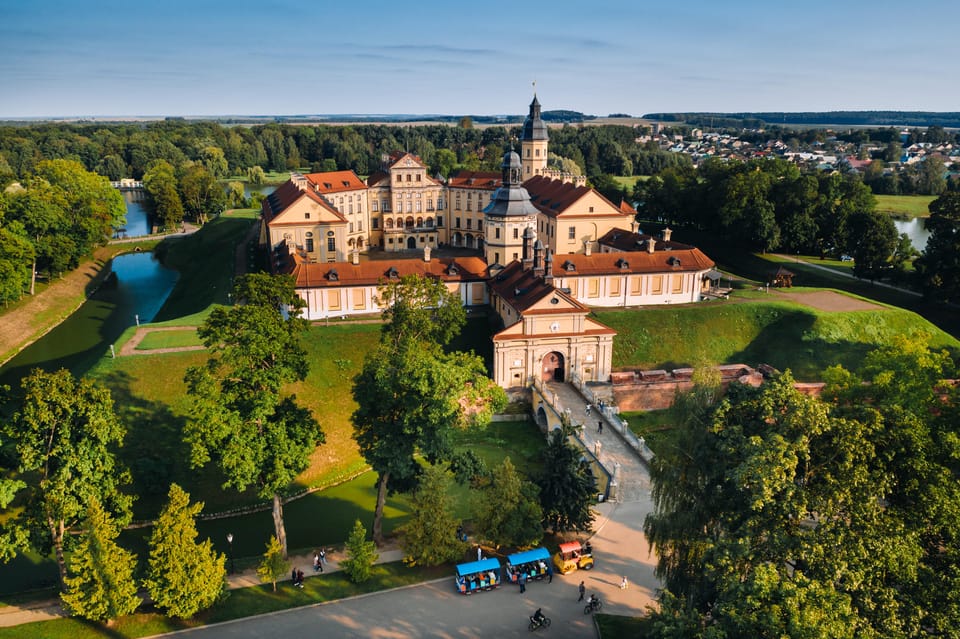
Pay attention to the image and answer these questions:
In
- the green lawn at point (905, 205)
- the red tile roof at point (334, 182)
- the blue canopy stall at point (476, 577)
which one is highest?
the red tile roof at point (334, 182)

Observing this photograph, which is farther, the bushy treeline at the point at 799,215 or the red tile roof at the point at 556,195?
the red tile roof at the point at 556,195

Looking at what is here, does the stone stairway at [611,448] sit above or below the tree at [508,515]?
below

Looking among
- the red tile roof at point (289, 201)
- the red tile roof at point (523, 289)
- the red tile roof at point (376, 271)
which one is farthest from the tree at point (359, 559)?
the red tile roof at point (289, 201)

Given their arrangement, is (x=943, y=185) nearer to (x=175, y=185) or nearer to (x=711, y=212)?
(x=711, y=212)

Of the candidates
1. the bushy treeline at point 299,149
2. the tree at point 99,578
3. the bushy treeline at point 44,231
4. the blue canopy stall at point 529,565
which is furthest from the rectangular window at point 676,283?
the bushy treeline at point 299,149

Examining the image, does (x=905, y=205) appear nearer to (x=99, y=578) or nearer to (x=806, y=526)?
(x=806, y=526)

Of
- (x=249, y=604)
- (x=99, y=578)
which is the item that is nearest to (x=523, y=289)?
(x=249, y=604)

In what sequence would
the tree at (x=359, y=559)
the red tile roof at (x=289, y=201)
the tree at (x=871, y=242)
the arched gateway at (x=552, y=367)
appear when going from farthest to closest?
the red tile roof at (x=289, y=201) → the tree at (x=871, y=242) → the arched gateway at (x=552, y=367) → the tree at (x=359, y=559)

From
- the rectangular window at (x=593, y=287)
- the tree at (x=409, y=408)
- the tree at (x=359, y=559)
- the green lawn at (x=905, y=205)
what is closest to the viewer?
the tree at (x=359, y=559)

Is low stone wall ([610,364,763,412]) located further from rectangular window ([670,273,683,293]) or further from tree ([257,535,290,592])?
tree ([257,535,290,592])

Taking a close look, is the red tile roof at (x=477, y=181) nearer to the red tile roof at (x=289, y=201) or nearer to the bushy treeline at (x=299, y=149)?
the red tile roof at (x=289, y=201)
